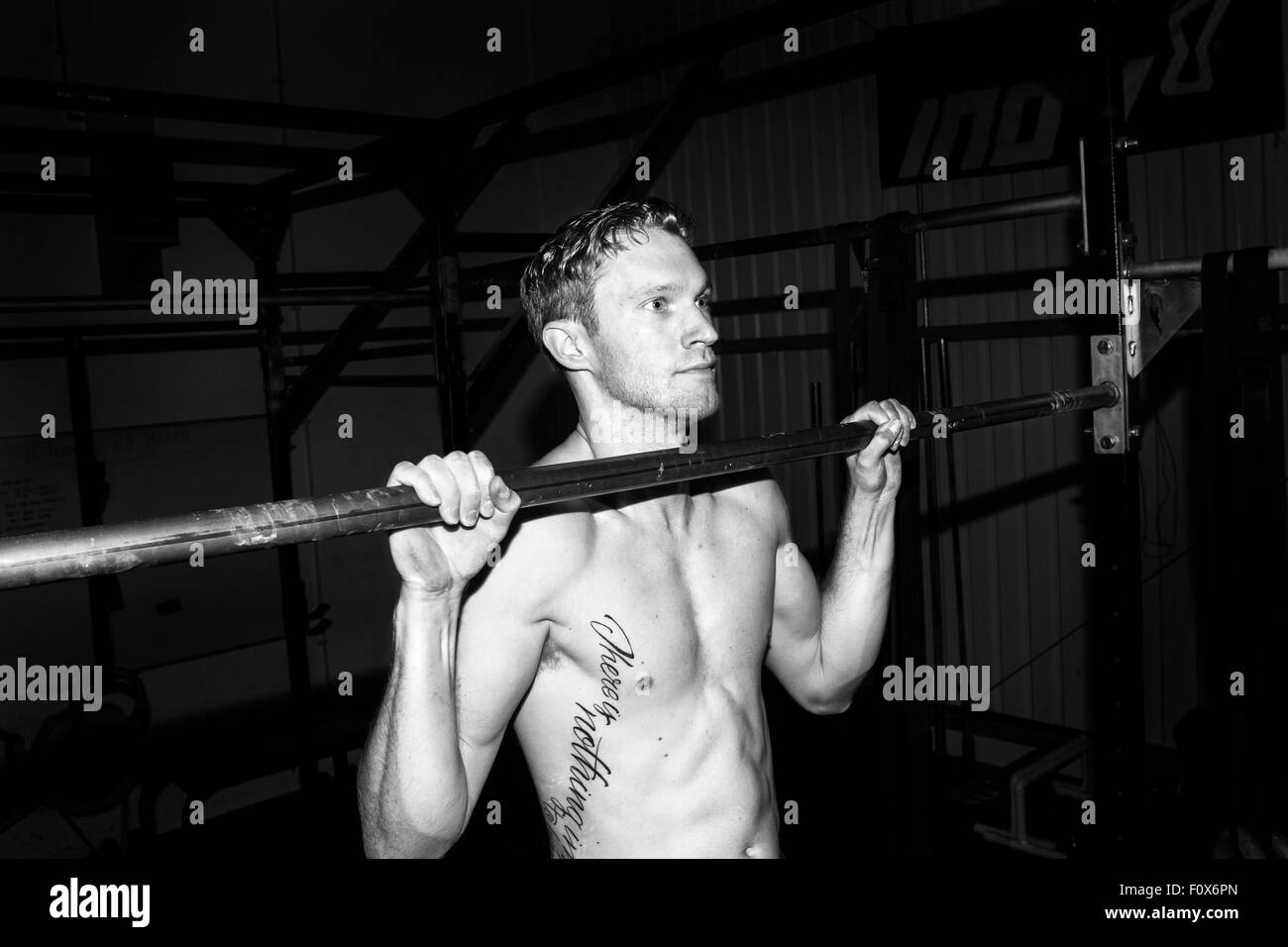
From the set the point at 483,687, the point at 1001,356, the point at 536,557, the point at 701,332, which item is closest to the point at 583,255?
the point at 701,332

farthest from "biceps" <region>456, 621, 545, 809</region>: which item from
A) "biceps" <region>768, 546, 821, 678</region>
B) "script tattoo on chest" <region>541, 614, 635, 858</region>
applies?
"biceps" <region>768, 546, 821, 678</region>

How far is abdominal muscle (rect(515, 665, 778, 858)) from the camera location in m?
1.60

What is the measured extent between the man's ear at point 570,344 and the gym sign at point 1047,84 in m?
2.75

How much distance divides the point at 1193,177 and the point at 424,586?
392 centimetres

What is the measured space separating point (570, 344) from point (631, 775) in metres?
0.72

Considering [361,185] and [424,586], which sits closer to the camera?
[424,586]

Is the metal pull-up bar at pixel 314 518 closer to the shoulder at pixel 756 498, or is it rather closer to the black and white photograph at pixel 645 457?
the black and white photograph at pixel 645 457

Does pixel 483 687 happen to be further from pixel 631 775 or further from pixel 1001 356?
pixel 1001 356

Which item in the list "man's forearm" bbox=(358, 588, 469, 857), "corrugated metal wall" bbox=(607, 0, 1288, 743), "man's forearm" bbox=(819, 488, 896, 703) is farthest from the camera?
"corrugated metal wall" bbox=(607, 0, 1288, 743)

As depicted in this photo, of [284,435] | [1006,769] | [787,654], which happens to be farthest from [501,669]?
[284,435]

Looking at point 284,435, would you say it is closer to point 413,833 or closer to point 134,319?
point 134,319

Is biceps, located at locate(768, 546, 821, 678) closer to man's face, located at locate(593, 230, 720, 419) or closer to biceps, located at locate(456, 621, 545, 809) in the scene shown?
man's face, located at locate(593, 230, 720, 419)

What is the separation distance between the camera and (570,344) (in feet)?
5.70
